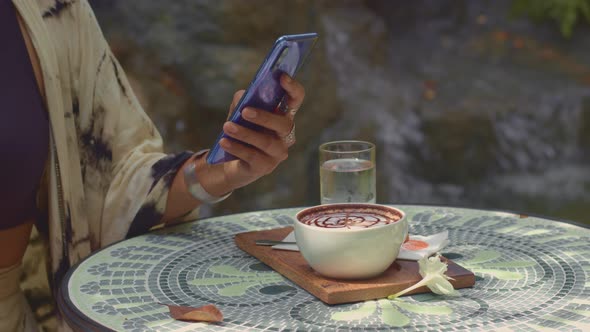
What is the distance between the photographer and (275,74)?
1291 millimetres

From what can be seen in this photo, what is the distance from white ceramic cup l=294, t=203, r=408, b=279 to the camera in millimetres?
1169

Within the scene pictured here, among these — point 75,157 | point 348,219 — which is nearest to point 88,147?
point 75,157

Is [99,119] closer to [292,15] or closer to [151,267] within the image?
[151,267]

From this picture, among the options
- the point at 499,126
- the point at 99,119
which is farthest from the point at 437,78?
the point at 99,119

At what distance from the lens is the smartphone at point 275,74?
1.24m

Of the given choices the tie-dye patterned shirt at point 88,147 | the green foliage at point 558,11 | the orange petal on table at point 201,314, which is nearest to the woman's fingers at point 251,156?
the tie-dye patterned shirt at point 88,147

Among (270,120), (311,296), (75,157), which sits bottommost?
(311,296)

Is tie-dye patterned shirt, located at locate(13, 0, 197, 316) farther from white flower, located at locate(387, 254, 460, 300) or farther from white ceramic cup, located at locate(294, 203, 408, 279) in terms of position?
white flower, located at locate(387, 254, 460, 300)

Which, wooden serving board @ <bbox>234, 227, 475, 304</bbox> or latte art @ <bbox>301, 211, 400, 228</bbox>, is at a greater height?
latte art @ <bbox>301, 211, 400, 228</bbox>

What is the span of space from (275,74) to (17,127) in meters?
0.56

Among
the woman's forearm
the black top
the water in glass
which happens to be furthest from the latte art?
the black top

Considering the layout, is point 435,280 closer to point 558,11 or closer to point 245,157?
point 245,157

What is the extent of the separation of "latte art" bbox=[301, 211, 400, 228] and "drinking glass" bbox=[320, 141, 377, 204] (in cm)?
17

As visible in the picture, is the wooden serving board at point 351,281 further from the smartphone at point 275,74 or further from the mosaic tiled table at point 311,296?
the smartphone at point 275,74
